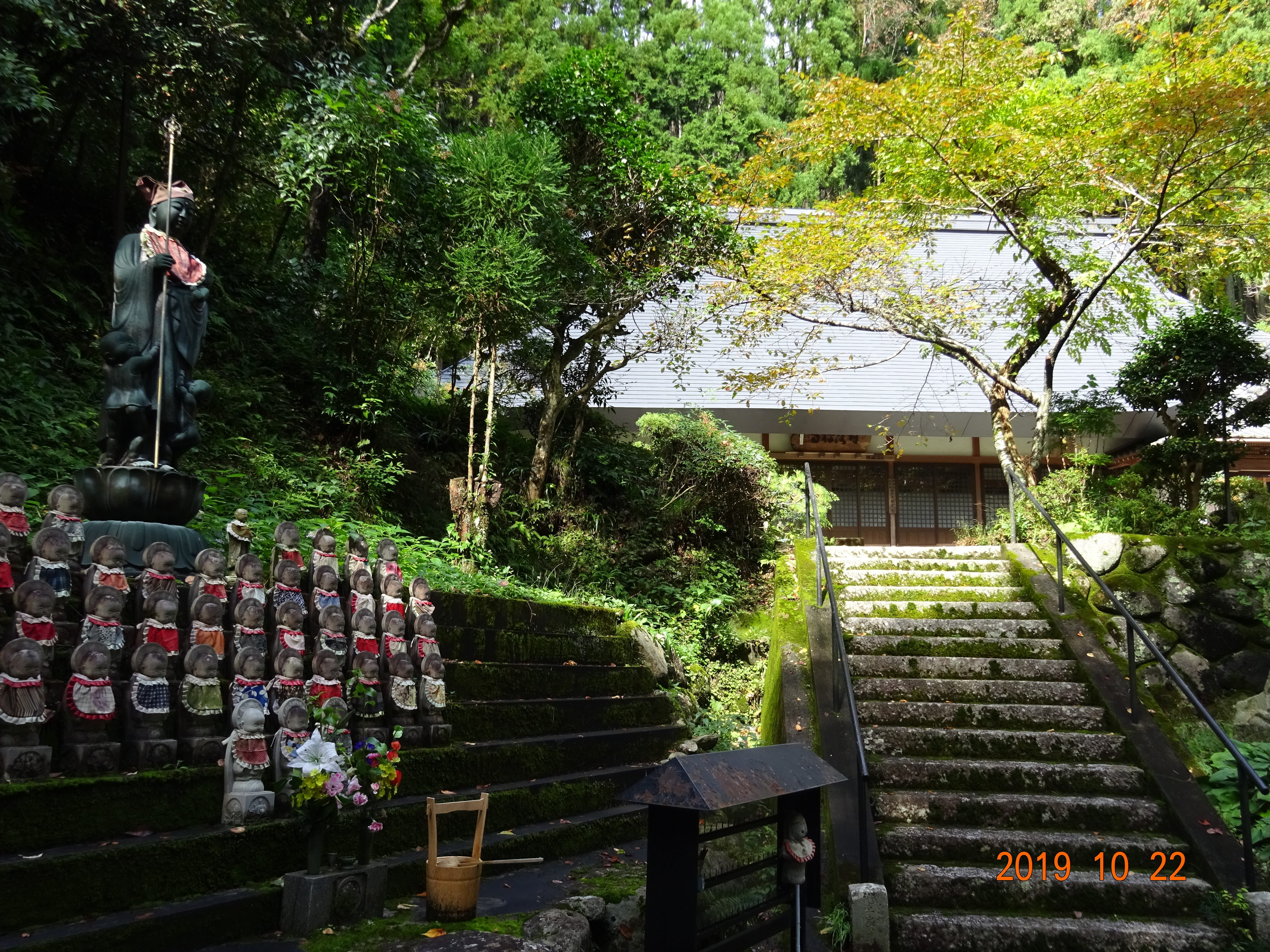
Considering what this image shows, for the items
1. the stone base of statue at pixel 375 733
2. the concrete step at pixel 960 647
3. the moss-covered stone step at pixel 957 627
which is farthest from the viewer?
the moss-covered stone step at pixel 957 627

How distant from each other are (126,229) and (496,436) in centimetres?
470

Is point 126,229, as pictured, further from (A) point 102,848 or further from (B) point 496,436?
(A) point 102,848

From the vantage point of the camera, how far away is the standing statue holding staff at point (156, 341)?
4.78 metres

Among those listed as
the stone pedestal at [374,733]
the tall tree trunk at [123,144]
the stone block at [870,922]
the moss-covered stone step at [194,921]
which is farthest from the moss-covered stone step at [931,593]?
the tall tree trunk at [123,144]

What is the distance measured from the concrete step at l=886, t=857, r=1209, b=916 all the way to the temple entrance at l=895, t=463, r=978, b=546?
11.1m

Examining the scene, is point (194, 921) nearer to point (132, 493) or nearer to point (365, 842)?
point (365, 842)

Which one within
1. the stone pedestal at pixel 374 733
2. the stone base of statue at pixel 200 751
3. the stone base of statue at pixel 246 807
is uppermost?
the stone base of statue at pixel 200 751

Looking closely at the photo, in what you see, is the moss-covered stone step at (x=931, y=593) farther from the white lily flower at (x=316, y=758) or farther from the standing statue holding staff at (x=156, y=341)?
the standing statue holding staff at (x=156, y=341)

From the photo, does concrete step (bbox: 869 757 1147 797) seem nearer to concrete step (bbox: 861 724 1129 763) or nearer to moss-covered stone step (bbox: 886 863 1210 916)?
concrete step (bbox: 861 724 1129 763)

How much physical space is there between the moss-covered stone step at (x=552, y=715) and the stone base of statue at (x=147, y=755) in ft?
5.72

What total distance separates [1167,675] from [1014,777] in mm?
2711

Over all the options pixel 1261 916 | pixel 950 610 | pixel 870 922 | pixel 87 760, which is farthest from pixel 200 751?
pixel 950 610

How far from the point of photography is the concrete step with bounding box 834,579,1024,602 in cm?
761

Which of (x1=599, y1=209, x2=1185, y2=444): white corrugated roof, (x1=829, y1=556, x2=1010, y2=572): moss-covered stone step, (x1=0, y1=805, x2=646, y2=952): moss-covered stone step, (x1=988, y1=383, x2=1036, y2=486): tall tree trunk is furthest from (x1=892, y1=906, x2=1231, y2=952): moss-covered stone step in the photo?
(x1=599, y1=209, x2=1185, y2=444): white corrugated roof
